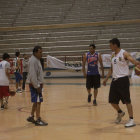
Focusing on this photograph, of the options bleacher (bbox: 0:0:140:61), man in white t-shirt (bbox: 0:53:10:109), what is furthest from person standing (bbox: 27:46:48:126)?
bleacher (bbox: 0:0:140:61)

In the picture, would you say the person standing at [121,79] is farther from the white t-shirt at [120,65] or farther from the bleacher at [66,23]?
the bleacher at [66,23]

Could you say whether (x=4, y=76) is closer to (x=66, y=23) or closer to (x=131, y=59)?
(x=131, y=59)

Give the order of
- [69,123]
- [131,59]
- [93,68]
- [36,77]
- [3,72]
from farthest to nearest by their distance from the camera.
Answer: [93,68] → [3,72] → [69,123] → [36,77] → [131,59]

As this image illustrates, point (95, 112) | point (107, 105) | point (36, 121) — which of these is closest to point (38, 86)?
point (36, 121)

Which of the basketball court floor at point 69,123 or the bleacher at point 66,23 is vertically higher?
the bleacher at point 66,23

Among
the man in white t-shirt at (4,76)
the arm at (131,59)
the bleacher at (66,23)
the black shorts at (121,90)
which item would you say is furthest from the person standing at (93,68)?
the bleacher at (66,23)

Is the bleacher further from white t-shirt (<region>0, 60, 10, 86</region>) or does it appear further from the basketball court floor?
white t-shirt (<region>0, 60, 10, 86</region>)

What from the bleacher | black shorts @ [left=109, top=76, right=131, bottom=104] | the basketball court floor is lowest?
the basketball court floor

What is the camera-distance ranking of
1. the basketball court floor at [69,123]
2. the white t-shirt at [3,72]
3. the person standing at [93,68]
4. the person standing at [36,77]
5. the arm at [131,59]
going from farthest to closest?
the person standing at [93,68] → the white t-shirt at [3,72] → the person standing at [36,77] → the arm at [131,59] → the basketball court floor at [69,123]

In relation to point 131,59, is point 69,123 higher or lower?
lower

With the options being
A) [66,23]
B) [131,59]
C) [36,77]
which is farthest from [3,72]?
[66,23]

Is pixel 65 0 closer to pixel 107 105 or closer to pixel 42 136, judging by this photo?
pixel 107 105

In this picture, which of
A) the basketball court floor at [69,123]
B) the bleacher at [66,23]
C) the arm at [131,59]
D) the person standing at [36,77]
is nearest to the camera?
the basketball court floor at [69,123]

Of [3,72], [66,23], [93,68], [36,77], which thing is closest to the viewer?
[36,77]
